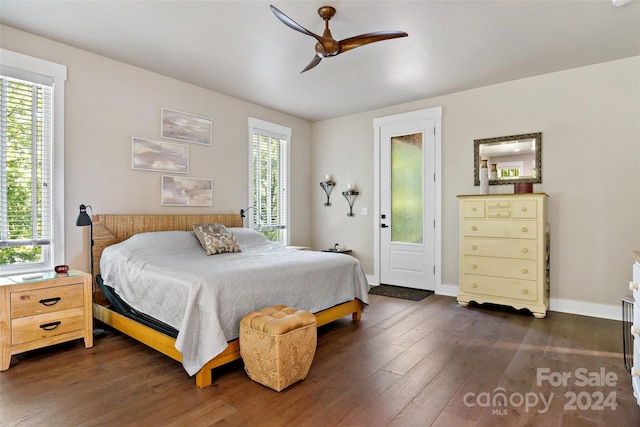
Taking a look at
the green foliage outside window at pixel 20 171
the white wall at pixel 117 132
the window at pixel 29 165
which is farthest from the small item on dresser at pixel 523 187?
the green foliage outside window at pixel 20 171

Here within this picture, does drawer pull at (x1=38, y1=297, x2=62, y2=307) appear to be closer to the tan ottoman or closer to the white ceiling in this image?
the tan ottoman

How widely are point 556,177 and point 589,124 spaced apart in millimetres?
614

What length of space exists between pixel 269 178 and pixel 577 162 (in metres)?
3.82

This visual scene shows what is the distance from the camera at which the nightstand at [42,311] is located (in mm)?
2432

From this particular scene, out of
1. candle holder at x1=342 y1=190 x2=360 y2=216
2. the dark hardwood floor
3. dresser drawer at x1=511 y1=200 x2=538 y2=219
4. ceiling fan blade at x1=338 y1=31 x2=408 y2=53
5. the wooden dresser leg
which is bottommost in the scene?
the dark hardwood floor

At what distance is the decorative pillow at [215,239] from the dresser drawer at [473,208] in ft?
8.54

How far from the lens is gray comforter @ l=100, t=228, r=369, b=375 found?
2.22 meters

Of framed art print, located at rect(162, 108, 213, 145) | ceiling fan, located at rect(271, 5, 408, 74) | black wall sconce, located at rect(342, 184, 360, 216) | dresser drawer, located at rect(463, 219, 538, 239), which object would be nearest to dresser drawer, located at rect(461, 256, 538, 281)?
dresser drawer, located at rect(463, 219, 538, 239)

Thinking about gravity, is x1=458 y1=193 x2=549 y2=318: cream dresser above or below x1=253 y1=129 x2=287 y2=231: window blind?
below

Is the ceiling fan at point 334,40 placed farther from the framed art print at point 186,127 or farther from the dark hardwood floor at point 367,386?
the dark hardwood floor at point 367,386

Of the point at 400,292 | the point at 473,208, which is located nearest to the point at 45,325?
the point at 400,292

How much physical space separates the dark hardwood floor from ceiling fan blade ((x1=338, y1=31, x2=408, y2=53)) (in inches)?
92.4

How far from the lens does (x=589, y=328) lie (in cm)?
331

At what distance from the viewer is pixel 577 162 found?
379cm
